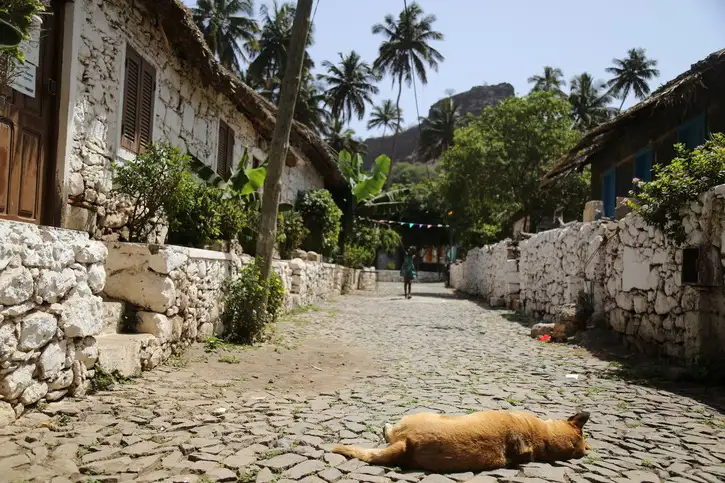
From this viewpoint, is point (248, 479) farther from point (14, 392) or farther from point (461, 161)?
point (461, 161)

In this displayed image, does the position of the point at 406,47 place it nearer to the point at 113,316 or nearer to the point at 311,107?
the point at 311,107

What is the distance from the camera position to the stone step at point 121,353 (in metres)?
4.96

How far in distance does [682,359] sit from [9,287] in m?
6.64

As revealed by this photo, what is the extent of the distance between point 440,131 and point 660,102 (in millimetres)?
45023

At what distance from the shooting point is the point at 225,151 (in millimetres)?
11898

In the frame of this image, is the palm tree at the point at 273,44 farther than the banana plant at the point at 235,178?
Result: Yes

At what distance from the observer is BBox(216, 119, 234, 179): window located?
457 inches

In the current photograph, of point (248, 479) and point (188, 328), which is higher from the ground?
point (188, 328)

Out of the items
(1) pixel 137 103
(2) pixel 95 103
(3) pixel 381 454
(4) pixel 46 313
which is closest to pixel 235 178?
(1) pixel 137 103

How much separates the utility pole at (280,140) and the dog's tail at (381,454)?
4961mm

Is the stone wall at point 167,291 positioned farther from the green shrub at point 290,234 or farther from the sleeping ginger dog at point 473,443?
the green shrub at point 290,234

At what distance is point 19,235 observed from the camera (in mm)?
3809

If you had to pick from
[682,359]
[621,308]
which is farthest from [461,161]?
[682,359]

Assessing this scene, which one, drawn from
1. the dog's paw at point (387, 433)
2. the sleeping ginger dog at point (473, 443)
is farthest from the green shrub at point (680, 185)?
the dog's paw at point (387, 433)
